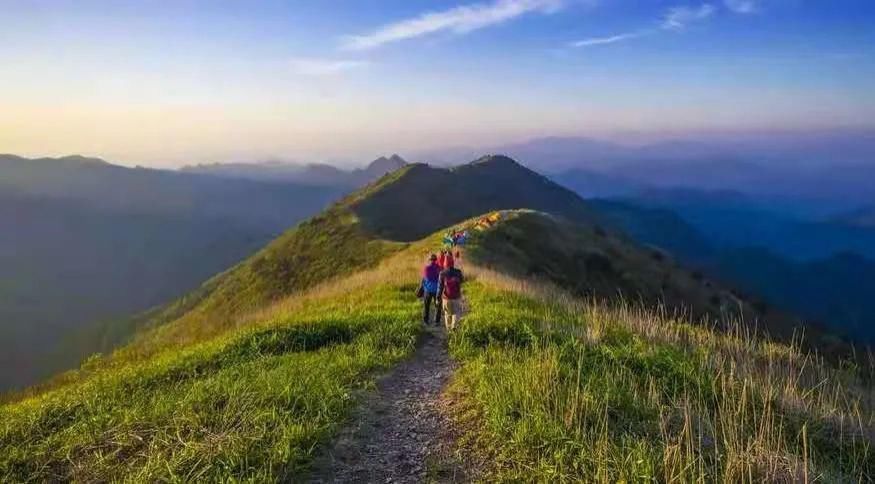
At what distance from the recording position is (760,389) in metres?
8.92

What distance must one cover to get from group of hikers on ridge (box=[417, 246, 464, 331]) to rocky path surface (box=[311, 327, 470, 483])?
3.82 meters

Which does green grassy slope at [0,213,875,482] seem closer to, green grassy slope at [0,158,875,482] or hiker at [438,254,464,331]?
green grassy slope at [0,158,875,482]

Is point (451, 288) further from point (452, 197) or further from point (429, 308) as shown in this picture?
point (452, 197)

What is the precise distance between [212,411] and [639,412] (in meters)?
5.42

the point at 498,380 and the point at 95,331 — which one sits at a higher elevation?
the point at 498,380

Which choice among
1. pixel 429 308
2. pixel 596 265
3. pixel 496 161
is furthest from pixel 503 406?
pixel 496 161

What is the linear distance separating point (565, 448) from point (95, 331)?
146 m

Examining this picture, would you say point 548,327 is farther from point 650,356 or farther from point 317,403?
point 317,403

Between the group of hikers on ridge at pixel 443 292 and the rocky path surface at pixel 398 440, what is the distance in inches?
150

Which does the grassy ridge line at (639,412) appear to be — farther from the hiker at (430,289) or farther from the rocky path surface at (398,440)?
the hiker at (430,289)

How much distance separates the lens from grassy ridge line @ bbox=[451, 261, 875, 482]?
20.1ft

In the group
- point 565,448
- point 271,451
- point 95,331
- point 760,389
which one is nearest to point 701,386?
point 760,389

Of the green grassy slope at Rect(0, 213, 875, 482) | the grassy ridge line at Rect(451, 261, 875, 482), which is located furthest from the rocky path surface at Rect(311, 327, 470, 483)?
the grassy ridge line at Rect(451, 261, 875, 482)

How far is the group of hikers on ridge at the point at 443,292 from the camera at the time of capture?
14.3m
